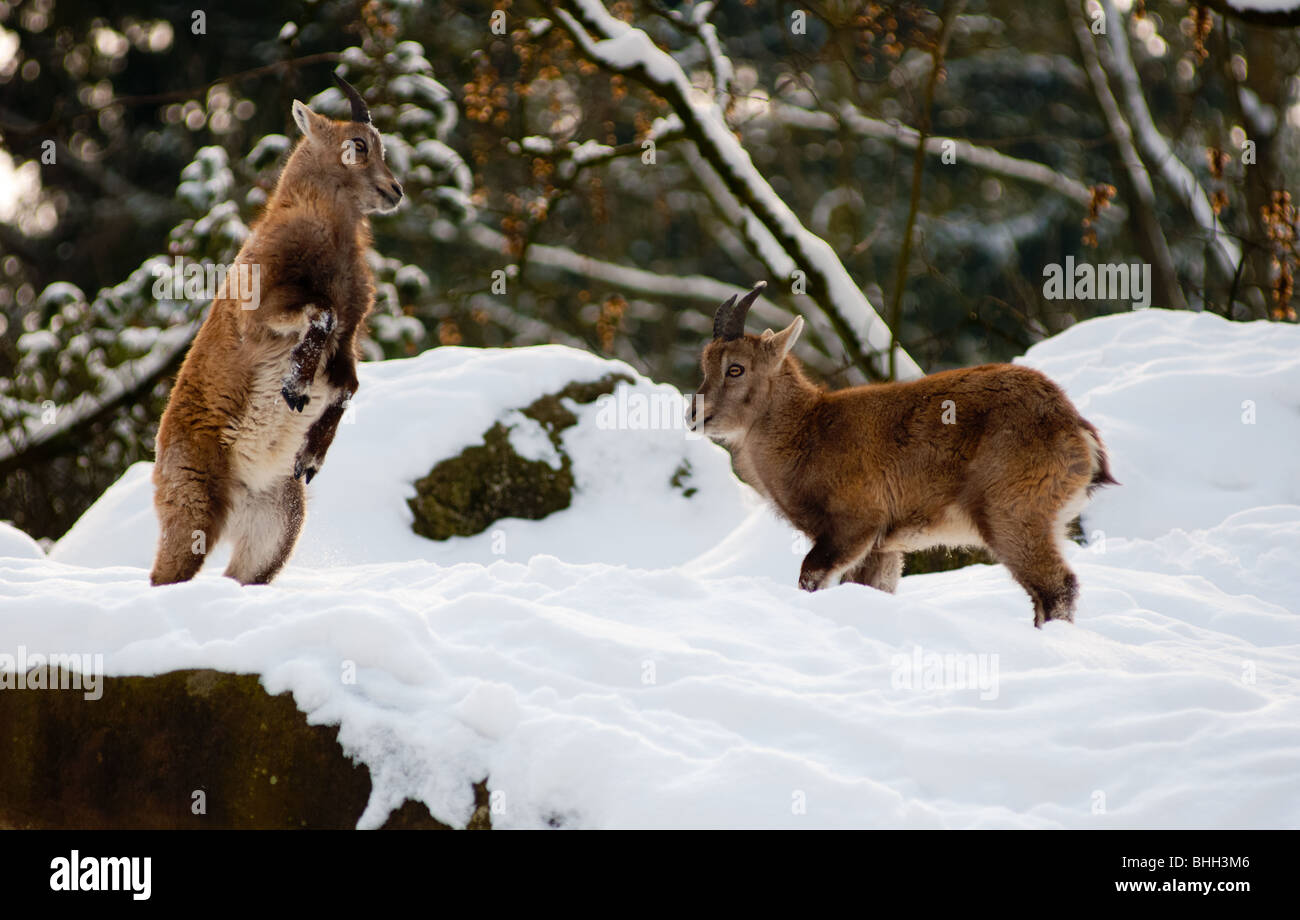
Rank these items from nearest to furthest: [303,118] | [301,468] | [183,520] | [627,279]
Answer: [183,520]
[301,468]
[303,118]
[627,279]

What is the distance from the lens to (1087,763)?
4.00 m

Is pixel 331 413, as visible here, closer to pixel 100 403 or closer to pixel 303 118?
pixel 303 118

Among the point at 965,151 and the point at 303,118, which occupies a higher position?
the point at 965,151

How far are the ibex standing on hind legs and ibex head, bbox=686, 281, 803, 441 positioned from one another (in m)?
1.91

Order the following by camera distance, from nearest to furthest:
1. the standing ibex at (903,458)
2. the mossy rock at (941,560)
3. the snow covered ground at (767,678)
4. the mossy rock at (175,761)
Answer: the snow covered ground at (767,678)
the mossy rock at (175,761)
the standing ibex at (903,458)
the mossy rock at (941,560)

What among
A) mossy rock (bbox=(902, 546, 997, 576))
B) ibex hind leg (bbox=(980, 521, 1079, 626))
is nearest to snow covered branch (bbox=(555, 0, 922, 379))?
mossy rock (bbox=(902, 546, 997, 576))

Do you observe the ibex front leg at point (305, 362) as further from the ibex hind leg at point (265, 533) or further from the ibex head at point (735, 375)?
the ibex head at point (735, 375)

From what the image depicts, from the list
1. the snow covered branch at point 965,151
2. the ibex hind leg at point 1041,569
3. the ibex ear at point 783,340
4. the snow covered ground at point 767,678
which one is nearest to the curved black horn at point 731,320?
the ibex ear at point 783,340

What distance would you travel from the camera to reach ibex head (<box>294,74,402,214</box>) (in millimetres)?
6684

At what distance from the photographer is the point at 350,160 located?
669 centimetres

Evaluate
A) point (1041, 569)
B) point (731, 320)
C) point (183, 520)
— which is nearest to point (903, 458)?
point (1041, 569)

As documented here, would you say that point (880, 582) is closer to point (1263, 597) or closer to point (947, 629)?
point (947, 629)

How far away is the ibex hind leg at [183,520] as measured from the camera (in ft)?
18.7

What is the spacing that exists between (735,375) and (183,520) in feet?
9.86
